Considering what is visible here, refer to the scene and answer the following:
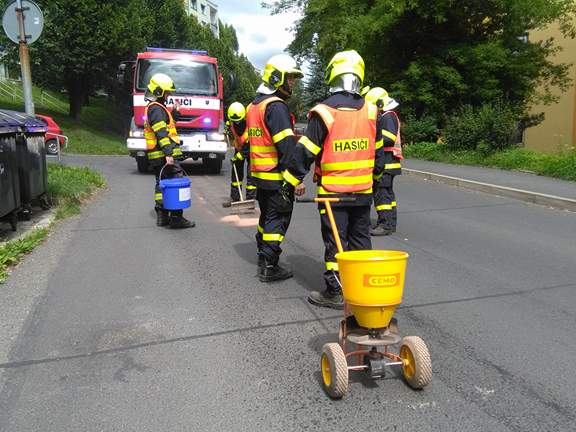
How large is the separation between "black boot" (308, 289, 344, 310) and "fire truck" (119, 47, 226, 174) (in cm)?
1022

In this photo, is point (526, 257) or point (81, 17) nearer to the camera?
point (526, 257)

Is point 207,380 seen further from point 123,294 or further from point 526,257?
point 526,257

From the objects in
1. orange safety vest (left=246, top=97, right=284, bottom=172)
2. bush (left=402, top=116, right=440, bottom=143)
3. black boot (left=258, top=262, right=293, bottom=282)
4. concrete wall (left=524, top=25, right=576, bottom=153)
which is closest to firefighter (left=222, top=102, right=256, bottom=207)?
orange safety vest (left=246, top=97, right=284, bottom=172)

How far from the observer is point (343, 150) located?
412 cm

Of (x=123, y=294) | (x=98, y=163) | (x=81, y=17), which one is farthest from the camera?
(x=81, y=17)

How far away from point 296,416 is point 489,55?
19.7m

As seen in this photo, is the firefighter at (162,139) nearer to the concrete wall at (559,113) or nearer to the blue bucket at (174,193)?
the blue bucket at (174,193)

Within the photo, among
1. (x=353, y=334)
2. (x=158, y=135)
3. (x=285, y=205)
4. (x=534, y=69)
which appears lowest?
(x=353, y=334)

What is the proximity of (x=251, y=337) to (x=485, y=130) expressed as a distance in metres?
14.1

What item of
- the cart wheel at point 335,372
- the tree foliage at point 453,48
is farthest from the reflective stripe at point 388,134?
the tree foliage at point 453,48

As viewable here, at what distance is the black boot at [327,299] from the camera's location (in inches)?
176

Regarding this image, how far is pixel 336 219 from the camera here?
426cm

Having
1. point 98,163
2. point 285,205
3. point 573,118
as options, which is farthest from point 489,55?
point 285,205

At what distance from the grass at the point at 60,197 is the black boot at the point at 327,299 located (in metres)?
2.99
